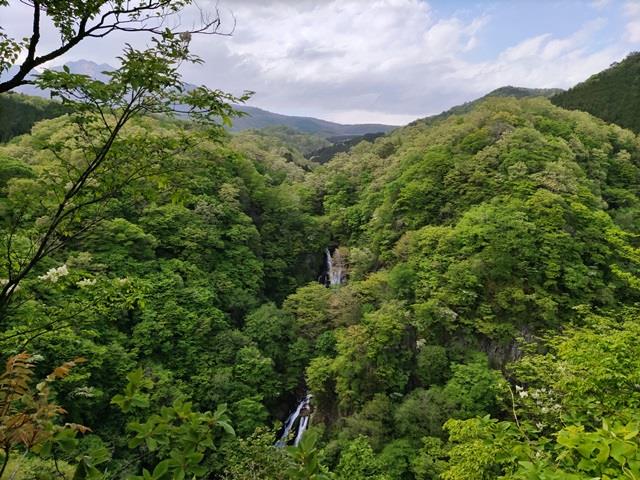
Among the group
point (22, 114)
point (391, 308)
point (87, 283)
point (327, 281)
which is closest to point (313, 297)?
point (327, 281)

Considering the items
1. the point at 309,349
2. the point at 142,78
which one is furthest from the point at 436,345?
the point at 142,78

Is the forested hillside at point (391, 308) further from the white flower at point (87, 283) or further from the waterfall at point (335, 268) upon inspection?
the waterfall at point (335, 268)

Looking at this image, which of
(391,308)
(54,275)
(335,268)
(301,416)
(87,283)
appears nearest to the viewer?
(54,275)

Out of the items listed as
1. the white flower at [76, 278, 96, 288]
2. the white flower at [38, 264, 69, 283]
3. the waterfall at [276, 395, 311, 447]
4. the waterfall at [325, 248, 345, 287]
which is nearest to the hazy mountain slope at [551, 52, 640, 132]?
the waterfall at [325, 248, 345, 287]

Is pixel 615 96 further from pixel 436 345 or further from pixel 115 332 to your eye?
pixel 115 332

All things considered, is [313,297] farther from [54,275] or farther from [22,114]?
[22,114]

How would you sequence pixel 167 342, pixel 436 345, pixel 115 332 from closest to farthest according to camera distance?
pixel 436 345, pixel 115 332, pixel 167 342

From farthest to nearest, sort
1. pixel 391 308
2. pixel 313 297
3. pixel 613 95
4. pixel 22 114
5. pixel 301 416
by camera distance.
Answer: pixel 613 95 → pixel 22 114 → pixel 313 297 → pixel 301 416 → pixel 391 308

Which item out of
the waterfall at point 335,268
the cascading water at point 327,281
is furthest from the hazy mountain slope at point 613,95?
the cascading water at point 327,281
